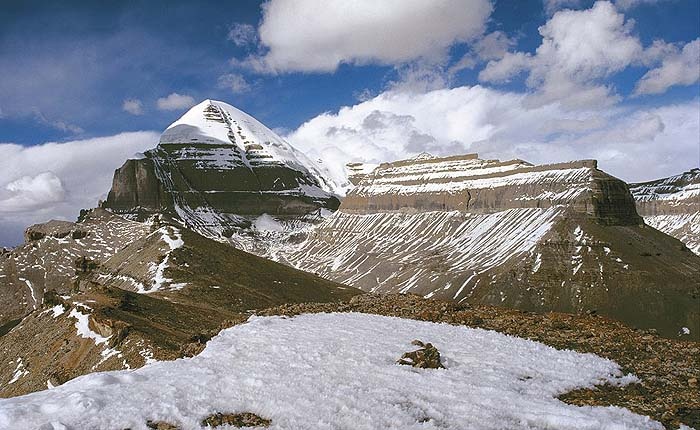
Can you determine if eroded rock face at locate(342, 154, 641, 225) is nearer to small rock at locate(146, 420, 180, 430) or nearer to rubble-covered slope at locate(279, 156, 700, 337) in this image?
rubble-covered slope at locate(279, 156, 700, 337)

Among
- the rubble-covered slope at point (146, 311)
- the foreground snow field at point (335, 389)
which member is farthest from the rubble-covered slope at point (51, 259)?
the foreground snow field at point (335, 389)

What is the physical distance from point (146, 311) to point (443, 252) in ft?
455

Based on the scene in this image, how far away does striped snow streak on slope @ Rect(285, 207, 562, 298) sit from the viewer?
456ft

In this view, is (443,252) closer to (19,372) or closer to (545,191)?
(545,191)

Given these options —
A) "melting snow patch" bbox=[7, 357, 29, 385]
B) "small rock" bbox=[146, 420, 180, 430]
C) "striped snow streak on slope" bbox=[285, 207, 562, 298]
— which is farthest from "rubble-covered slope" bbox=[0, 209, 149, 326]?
"small rock" bbox=[146, 420, 180, 430]

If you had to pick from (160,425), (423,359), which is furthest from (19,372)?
(423,359)

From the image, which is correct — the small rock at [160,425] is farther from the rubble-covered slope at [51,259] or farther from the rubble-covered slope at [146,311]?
the rubble-covered slope at [51,259]

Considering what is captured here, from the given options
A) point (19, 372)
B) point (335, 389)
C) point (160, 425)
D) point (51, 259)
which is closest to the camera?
point (160, 425)

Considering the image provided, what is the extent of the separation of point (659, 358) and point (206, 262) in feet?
141

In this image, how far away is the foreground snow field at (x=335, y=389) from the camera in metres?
11.3

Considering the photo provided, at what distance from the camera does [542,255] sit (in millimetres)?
131625

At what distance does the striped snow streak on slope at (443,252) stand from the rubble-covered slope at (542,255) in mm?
420

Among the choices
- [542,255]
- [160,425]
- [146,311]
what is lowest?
[542,255]

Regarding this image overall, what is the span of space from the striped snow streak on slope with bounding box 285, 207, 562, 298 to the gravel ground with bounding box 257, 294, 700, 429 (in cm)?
9989
